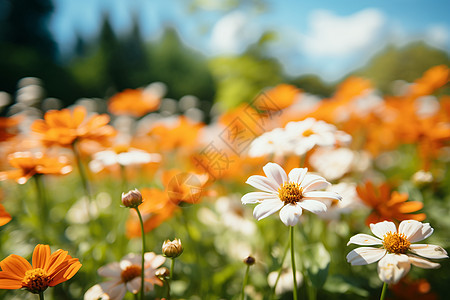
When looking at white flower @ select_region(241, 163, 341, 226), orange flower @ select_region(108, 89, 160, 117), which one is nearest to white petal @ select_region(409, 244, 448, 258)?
Result: white flower @ select_region(241, 163, 341, 226)

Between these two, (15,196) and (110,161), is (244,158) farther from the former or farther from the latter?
(15,196)

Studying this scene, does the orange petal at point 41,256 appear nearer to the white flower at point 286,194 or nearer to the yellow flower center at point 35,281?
the yellow flower center at point 35,281

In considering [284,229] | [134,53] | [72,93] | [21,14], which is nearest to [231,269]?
[284,229]

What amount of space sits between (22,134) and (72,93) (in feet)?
23.4

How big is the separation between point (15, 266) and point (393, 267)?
64 centimetres

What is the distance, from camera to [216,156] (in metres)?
1.02

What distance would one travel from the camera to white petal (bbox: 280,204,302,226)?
444 mm

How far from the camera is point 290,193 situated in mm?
526

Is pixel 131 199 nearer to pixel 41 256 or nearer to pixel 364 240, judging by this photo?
pixel 41 256

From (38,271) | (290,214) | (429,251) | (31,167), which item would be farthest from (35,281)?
(429,251)

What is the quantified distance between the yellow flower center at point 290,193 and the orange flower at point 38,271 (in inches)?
15.1

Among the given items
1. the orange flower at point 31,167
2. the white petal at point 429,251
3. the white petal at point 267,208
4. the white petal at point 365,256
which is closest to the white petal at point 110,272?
the orange flower at point 31,167

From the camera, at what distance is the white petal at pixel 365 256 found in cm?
45

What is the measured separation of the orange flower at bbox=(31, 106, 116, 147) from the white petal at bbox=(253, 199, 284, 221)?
1.79 ft
